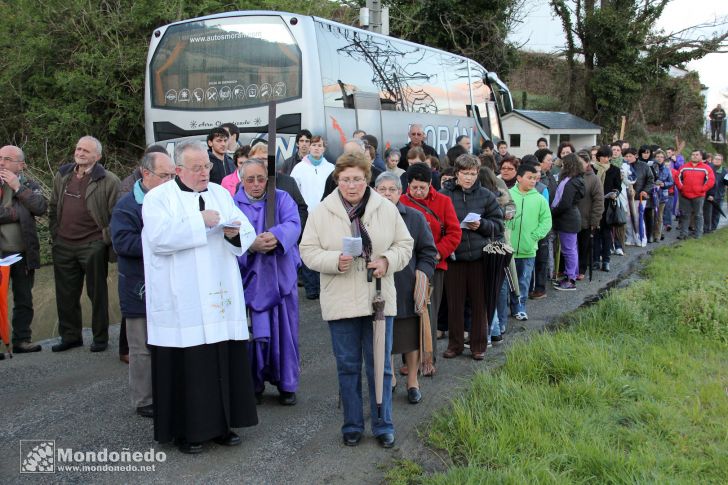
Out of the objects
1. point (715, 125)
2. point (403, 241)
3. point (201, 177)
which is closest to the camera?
point (201, 177)

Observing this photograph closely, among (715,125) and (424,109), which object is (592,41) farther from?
(424,109)

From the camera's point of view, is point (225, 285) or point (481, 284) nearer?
point (225, 285)

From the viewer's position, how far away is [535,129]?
2864 centimetres

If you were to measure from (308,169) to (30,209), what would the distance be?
11.3 ft

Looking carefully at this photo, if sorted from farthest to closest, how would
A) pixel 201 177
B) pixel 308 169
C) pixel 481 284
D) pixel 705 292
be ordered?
1. pixel 308 169
2. pixel 705 292
3. pixel 481 284
4. pixel 201 177

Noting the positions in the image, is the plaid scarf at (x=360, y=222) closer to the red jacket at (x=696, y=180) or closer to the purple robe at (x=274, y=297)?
the purple robe at (x=274, y=297)

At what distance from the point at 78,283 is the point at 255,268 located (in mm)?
2747

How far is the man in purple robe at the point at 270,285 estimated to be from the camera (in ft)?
16.4

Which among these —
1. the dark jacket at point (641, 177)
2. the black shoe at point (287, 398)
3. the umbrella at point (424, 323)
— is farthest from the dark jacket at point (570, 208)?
the black shoe at point (287, 398)

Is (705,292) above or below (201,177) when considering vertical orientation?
below

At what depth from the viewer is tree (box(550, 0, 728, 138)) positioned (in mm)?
31672

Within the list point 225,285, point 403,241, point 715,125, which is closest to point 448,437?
point 403,241

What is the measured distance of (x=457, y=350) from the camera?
21.6 feet

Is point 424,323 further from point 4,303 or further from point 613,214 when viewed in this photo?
point 613,214
